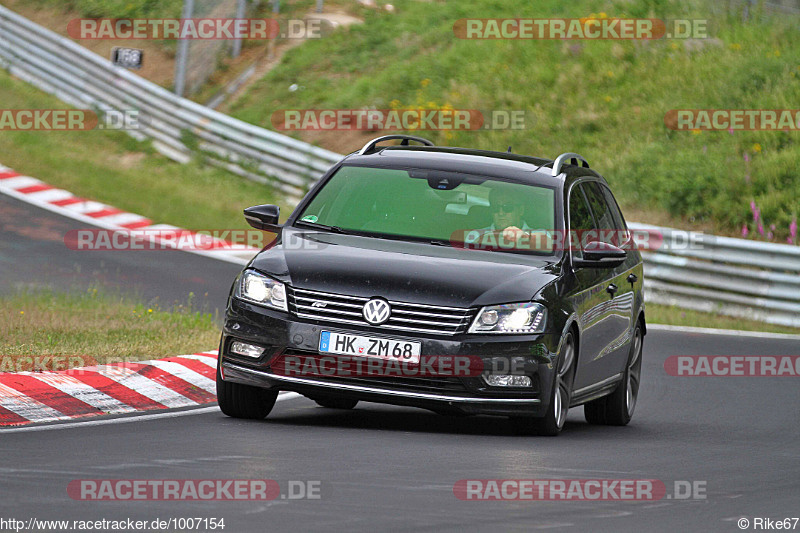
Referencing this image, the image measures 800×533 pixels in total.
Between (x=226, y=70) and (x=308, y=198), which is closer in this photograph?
(x=308, y=198)

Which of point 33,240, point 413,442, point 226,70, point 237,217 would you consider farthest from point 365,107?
point 413,442

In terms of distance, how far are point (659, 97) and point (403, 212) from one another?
62.7ft

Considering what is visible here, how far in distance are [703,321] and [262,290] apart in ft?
38.9

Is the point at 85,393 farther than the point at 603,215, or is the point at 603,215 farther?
the point at 603,215

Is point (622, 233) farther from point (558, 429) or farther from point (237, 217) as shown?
point (237, 217)

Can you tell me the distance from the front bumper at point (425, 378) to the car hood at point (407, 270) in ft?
0.74

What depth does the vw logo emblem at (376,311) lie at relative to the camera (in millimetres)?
8914

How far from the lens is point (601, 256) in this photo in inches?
395

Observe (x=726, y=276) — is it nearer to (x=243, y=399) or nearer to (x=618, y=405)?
(x=618, y=405)

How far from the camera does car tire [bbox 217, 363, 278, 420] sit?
31.3 ft

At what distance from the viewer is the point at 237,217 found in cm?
2511
